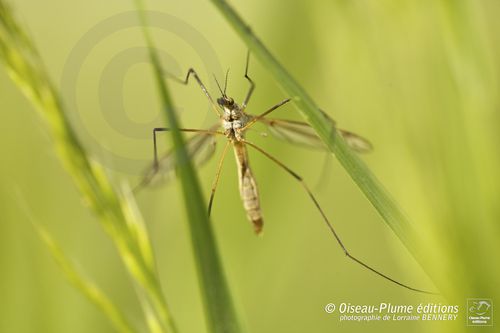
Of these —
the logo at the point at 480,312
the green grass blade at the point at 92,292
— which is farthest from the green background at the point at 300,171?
the green grass blade at the point at 92,292

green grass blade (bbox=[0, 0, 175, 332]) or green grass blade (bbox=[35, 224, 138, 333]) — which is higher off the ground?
green grass blade (bbox=[0, 0, 175, 332])

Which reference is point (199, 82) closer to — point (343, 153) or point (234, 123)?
point (234, 123)

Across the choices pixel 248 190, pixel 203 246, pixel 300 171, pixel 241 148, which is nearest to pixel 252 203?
pixel 248 190

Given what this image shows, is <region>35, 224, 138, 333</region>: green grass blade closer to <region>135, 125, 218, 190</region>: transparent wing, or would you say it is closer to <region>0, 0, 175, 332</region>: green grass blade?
<region>0, 0, 175, 332</region>: green grass blade

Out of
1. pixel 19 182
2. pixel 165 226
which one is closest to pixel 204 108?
pixel 165 226

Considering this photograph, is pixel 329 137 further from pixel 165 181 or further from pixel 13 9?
pixel 165 181

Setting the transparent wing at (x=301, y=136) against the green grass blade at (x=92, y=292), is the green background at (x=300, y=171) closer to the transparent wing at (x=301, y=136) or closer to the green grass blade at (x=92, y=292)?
the transparent wing at (x=301, y=136)

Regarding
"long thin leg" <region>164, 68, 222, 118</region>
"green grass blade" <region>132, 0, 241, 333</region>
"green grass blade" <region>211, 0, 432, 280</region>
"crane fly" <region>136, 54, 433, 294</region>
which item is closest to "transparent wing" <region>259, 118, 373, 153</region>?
"crane fly" <region>136, 54, 433, 294</region>
